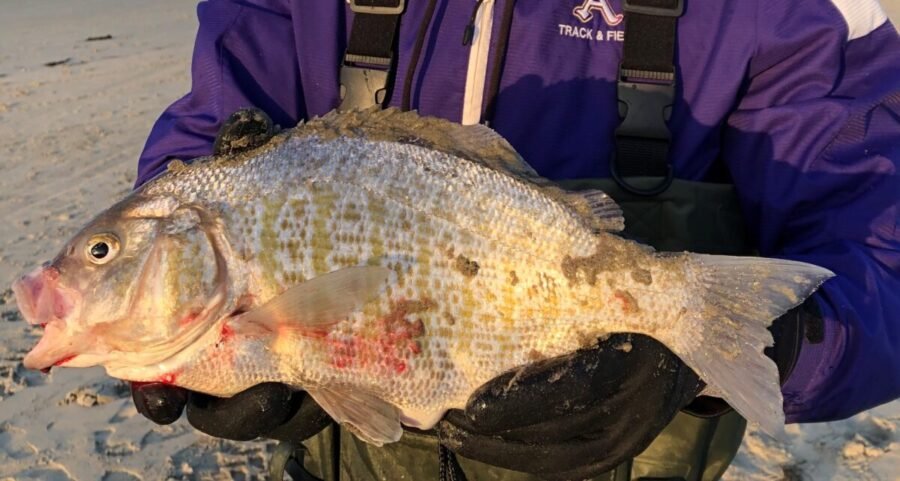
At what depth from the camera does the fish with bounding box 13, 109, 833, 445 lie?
1.63 metres

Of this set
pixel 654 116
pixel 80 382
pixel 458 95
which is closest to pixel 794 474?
pixel 654 116

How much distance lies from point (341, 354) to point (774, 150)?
49.6 inches

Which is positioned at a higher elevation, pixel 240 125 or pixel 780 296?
pixel 240 125

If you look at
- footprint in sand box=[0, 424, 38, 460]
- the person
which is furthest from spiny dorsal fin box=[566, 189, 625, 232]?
footprint in sand box=[0, 424, 38, 460]

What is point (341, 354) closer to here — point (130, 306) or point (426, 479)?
point (130, 306)

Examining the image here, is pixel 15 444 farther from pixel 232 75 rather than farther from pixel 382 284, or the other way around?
pixel 382 284

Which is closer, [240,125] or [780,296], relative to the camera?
[780,296]

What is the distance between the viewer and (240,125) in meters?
1.74

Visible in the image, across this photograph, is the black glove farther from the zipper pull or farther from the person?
the zipper pull

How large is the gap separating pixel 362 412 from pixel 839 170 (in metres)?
1.38

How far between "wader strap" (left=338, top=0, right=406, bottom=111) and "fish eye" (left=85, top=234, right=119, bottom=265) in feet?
2.38

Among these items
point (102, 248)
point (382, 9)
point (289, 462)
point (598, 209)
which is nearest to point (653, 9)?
point (598, 209)

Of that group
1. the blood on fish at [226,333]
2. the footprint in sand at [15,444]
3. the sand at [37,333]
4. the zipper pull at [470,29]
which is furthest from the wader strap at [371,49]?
the footprint in sand at [15,444]

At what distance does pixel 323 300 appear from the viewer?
161 cm
